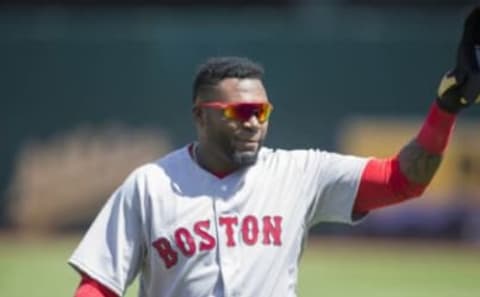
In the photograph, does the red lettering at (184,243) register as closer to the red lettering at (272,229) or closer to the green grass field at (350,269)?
the red lettering at (272,229)

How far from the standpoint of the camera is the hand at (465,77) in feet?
17.1

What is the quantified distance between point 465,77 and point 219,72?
3.00 ft

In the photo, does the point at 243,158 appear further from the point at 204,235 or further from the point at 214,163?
the point at 204,235

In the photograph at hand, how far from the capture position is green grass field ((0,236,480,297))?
12844mm

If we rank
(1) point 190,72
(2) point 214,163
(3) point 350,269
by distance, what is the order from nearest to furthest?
(2) point 214,163 → (3) point 350,269 → (1) point 190,72

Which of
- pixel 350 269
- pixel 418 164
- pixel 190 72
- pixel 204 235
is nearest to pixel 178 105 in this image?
pixel 190 72

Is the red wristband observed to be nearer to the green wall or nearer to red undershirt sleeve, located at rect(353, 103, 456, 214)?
red undershirt sleeve, located at rect(353, 103, 456, 214)

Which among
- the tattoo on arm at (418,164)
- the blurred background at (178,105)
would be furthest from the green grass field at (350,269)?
the tattoo on arm at (418,164)

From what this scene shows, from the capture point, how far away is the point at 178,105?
710 inches

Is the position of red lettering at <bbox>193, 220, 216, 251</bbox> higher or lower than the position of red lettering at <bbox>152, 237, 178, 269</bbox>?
higher

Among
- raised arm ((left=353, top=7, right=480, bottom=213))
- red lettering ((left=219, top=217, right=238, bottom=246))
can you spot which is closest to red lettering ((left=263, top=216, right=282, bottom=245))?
red lettering ((left=219, top=217, right=238, bottom=246))

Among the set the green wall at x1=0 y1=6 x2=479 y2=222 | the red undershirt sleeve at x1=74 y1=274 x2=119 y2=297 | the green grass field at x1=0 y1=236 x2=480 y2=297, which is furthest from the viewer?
the green wall at x1=0 y1=6 x2=479 y2=222

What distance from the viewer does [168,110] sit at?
1812cm

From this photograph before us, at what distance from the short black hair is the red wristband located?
26.3 inches
